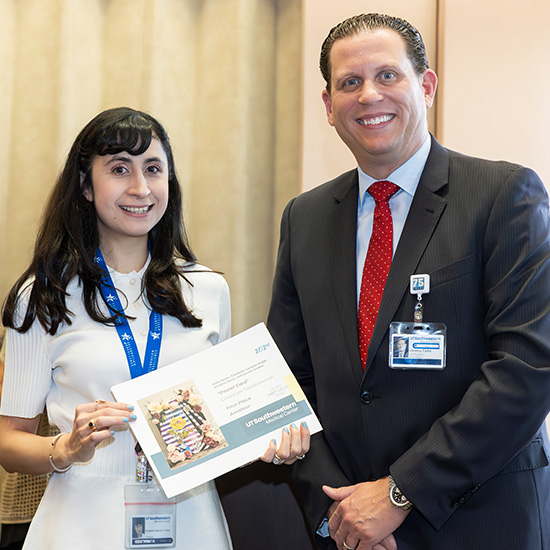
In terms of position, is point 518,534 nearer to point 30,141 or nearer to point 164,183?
point 164,183

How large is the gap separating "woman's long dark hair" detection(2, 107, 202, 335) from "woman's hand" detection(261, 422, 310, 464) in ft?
1.56

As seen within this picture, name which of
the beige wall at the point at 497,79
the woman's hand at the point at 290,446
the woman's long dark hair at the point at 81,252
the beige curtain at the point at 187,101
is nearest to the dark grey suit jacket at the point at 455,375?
the woman's hand at the point at 290,446

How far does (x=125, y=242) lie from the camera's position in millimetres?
2176

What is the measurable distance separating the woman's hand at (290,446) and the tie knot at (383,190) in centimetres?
68

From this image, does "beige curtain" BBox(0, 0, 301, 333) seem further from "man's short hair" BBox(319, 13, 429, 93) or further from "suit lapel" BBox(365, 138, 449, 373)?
"suit lapel" BBox(365, 138, 449, 373)

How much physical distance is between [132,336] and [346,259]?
0.67 m

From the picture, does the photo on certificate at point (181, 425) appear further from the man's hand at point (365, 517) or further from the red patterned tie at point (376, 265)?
the red patterned tie at point (376, 265)

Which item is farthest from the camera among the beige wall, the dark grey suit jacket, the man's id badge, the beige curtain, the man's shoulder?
the beige curtain

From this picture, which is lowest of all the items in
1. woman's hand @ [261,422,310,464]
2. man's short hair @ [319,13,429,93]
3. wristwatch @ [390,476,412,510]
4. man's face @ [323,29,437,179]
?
wristwatch @ [390,476,412,510]

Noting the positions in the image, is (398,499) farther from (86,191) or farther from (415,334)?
(86,191)

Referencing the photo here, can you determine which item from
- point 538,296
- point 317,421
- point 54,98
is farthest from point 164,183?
point 54,98

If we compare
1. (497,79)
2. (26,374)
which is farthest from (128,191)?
(497,79)

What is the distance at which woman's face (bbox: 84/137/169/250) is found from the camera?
6.77 ft

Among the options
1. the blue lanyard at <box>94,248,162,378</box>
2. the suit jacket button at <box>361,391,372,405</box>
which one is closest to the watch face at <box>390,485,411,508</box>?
the suit jacket button at <box>361,391,372,405</box>
